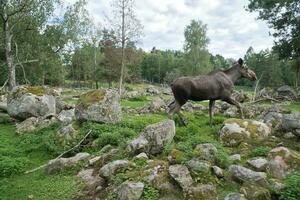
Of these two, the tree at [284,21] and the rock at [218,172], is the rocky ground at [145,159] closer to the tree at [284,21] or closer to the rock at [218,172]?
the rock at [218,172]

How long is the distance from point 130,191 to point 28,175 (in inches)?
152

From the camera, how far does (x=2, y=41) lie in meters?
27.3

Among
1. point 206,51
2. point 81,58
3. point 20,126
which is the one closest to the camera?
point 20,126

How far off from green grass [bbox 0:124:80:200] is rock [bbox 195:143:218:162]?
3.09 m

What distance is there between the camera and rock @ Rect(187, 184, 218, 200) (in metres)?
7.30

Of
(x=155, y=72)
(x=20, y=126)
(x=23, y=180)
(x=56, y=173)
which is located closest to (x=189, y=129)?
(x=56, y=173)

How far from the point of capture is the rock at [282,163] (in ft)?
26.5

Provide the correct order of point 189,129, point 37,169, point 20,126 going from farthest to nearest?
point 20,126 → point 189,129 → point 37,169

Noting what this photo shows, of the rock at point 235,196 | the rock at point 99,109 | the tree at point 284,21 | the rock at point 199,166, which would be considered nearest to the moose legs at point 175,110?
the rock at point 99,109

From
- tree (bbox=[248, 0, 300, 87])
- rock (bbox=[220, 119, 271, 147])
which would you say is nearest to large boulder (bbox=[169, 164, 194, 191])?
rock (bbox=[220, 119, 271, 147])

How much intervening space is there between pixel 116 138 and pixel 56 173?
243 centimetres

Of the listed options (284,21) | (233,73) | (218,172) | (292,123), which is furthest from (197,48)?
(218,172)

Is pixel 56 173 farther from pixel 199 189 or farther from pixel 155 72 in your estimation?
pixel 155 72

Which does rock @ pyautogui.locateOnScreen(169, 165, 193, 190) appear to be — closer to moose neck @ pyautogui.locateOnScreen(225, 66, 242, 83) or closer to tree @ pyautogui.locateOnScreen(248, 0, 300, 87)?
moose neck @ pyautogui.locateOnScreen(225, 66, 242, 83)
